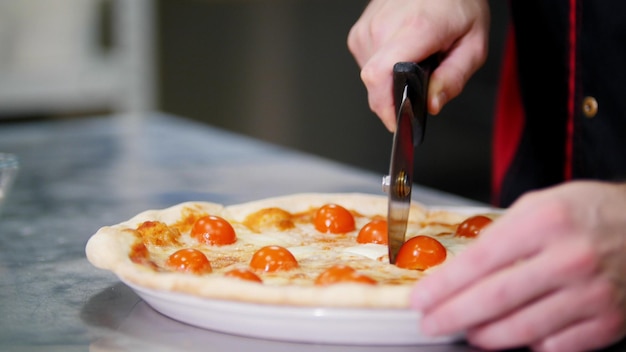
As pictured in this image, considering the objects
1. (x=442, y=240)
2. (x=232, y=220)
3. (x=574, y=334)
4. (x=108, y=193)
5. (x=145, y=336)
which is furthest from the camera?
(x=108, y=193)

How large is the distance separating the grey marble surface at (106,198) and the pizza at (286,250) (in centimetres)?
6

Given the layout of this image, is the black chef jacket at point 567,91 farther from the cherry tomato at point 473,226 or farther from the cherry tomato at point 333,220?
the cherry tomato at point 333,220

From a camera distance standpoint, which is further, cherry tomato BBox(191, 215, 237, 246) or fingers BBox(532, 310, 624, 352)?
cherry tomato BBox(191, 215, 237, 246)

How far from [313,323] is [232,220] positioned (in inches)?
19.8

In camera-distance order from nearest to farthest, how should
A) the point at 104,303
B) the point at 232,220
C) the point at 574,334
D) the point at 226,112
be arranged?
1. the point at 574,334
2. the point at 104,303
3. the point at 232,220
4. the point at 226,112

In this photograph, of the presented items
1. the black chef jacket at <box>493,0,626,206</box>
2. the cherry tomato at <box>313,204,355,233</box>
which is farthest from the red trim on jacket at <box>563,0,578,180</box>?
the cherry tomato at <box>313,204,355,233</box>

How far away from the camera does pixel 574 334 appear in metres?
0.81

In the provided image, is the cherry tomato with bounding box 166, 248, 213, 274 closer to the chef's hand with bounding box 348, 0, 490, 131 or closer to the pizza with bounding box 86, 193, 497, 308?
the pizza with bounding box 86, 193, 497, 308

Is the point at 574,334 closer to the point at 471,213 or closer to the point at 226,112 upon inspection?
the point at 471,213

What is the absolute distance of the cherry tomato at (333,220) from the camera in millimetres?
1276

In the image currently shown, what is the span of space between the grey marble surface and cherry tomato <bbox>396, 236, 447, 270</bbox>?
167 mm

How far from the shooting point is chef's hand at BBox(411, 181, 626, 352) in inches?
29.6

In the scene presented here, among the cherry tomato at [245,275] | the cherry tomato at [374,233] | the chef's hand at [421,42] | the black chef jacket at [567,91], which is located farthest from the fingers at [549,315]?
the black chef jacket at [567,91]

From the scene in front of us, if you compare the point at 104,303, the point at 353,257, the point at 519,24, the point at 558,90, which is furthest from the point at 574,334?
the point at 519,24
